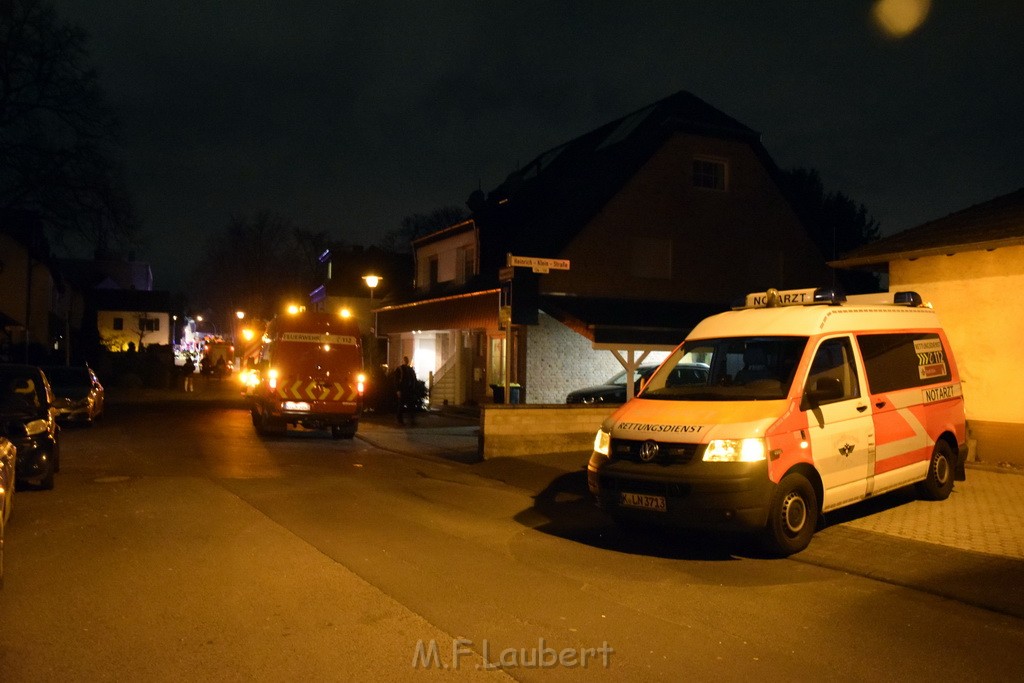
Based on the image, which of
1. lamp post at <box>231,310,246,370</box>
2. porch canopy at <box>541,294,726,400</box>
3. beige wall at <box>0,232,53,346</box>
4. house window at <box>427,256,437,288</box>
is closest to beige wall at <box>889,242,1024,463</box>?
porch canopy at <box>541,294,726,400</box>

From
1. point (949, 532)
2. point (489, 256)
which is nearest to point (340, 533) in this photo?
point (949, 532)

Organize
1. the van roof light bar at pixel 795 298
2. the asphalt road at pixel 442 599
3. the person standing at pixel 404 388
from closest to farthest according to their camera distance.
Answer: the asphalt road at pixel 442 599
the van roof light bar at pixel 795 298
the person standing at pixel 404 388

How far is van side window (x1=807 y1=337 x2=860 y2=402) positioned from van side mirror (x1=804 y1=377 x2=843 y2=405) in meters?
0.27

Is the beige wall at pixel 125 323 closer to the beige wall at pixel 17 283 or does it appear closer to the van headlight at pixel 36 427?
the beige wall at pixel 17 283

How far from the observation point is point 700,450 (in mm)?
7922

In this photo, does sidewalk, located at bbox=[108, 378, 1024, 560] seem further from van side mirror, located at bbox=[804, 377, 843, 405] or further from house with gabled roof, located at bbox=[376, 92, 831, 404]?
house with gabled roof, located at bbox=[376, 92, 831, 404]

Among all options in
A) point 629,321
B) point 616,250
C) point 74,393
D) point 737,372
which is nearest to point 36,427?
point 737,372

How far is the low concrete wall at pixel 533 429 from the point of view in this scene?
50.2ft

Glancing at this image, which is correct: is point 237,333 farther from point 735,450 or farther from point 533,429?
Answer: point 735,450

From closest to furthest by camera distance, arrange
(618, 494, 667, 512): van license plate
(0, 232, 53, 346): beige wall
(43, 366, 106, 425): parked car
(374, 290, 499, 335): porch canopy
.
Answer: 1. (618, 494, 667, 512): van license plate
2. (43, 366, 106, 425): parked car
3. (374, 290, 499, 335): porch canopy
4. (0, 232, 53, 346): beige wall

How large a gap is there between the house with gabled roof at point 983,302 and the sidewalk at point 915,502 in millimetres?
681

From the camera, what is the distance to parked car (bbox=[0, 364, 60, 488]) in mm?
10648

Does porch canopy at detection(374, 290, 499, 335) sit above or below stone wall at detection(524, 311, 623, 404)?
above

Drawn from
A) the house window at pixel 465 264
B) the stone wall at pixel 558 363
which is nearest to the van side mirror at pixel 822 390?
the stone wall at pixel 558 363
